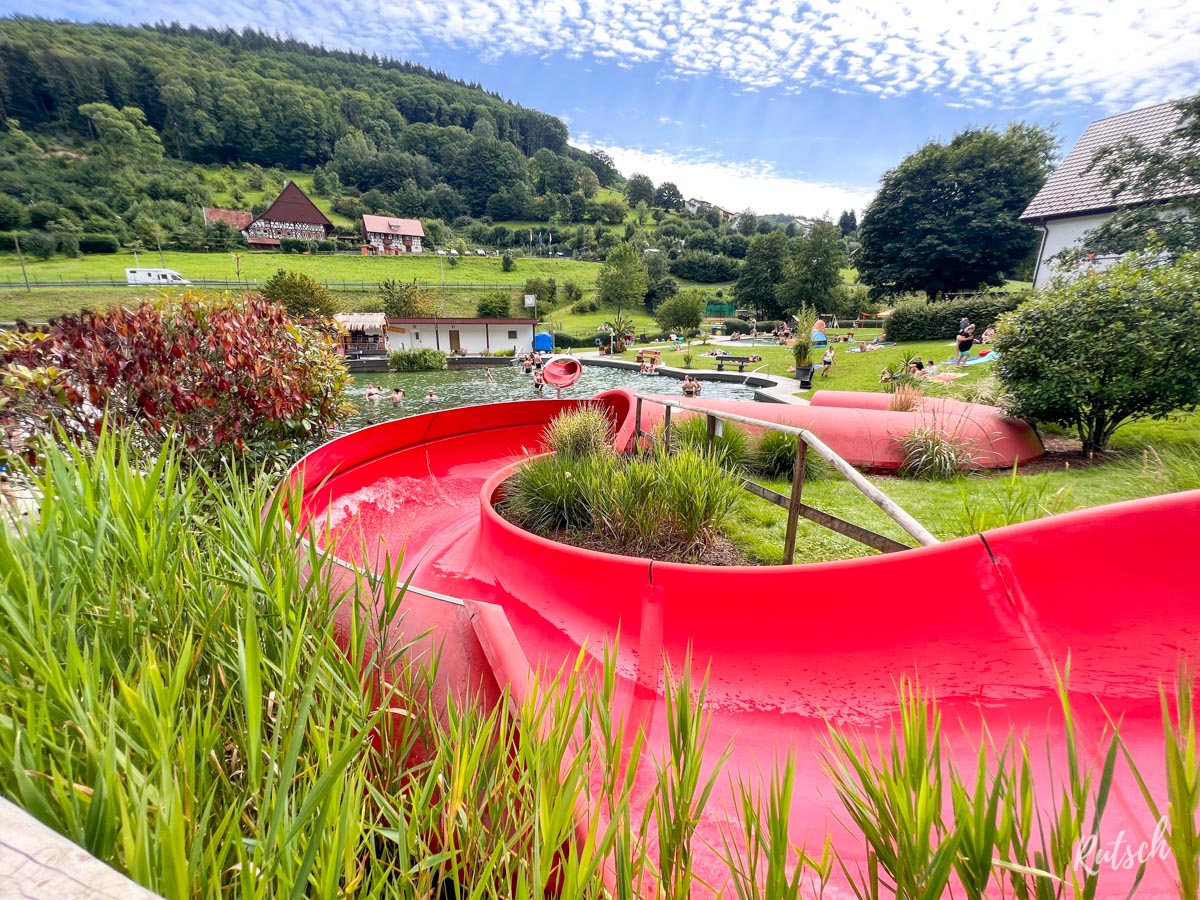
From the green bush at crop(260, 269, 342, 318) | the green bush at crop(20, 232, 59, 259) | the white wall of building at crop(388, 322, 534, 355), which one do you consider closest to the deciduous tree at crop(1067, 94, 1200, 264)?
the white wall of building at crop(388, 322, 534, 355)

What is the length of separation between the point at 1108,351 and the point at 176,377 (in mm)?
7581

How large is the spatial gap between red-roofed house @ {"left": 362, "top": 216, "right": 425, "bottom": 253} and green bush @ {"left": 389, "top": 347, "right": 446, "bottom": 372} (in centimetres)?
5205

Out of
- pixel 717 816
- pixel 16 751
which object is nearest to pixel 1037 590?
pixel 717 816

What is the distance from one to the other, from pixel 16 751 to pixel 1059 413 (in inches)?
271

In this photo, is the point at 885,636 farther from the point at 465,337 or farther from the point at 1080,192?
the point at 465,337

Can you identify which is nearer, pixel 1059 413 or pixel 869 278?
pixel 1059 413

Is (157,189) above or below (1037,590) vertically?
above

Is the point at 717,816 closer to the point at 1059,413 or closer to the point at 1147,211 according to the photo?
the point at 1059,413

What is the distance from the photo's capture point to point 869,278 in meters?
34.4

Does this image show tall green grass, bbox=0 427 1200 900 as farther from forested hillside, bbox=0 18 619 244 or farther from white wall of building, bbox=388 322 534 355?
forested hillside, bbox=0 18 619 244

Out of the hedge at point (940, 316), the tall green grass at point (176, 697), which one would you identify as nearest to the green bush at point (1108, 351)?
the tall green grass at point (176, 697)

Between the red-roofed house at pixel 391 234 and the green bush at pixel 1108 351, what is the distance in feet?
249

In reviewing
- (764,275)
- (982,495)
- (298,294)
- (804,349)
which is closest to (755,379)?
(804,349)

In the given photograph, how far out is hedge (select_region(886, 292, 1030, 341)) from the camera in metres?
17.5
